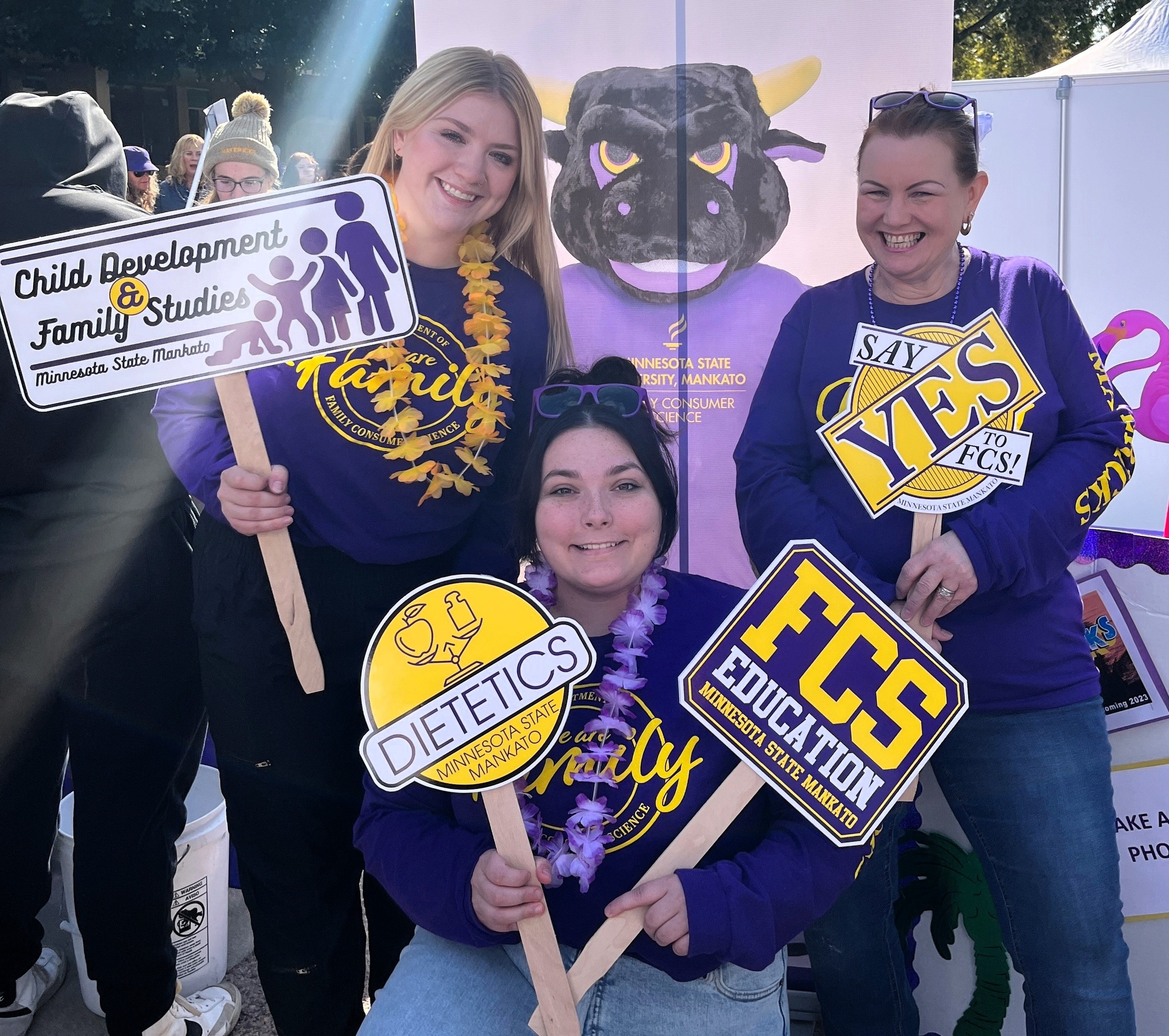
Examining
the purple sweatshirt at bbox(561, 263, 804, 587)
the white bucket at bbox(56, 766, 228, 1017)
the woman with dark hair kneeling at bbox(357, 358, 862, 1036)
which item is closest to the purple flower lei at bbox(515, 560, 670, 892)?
the woman with dark hair kneeling at bbox(357, 358, 862, 1036)

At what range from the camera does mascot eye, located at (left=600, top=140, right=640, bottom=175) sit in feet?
7.07

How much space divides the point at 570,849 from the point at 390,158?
44.1 inches

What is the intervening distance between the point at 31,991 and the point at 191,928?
39 cm

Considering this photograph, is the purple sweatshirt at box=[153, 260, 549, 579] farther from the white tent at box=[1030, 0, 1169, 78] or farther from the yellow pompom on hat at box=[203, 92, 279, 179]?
the white tent at box=[1030, 0, 1169, 78]

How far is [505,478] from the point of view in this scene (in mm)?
1810

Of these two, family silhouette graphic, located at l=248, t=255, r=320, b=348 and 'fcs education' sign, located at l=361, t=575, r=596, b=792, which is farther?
family silhouette graphic, located at l=248, t=255, r=320, b=348

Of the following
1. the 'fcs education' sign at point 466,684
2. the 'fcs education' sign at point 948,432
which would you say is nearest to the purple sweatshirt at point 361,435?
the 'fcs education' sign at point 466,684

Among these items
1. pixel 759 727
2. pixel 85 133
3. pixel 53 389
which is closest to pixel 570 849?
pixel 759 727

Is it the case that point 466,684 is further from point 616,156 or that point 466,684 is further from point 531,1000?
point 616,156

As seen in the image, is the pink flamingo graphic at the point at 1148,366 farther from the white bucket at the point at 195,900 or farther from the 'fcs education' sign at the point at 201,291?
the white bucket at the point at 195,900

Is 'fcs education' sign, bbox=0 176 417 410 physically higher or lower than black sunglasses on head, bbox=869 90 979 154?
lower

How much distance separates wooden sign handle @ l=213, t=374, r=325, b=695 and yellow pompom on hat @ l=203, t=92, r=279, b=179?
0.46m

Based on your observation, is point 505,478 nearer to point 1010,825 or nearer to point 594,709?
point 594,709

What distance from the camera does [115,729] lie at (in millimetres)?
2023
